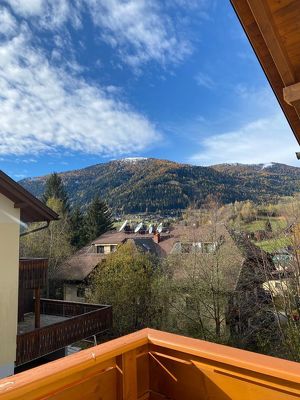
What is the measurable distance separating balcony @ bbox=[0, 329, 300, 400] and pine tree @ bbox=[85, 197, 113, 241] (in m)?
33.7

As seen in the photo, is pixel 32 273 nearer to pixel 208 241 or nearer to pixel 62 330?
pixel 62 330

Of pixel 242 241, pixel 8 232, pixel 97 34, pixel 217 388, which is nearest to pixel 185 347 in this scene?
pixel 217 388

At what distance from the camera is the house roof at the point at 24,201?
31.9ft

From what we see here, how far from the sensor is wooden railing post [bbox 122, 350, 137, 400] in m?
1.68

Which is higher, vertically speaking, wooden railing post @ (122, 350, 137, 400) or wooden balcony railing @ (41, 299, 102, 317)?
wooden railing post @ (122, 350, 137, 400)

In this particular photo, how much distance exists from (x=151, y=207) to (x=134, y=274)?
42955 mm

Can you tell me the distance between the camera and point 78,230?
3456 cm

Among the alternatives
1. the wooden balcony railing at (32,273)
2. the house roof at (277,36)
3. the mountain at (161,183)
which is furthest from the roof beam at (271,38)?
the mountain at (161,183)

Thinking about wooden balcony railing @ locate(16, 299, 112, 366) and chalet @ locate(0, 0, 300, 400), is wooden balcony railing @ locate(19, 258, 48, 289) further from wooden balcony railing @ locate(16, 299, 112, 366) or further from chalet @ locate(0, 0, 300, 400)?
chalet @ locate(0, 0, 300, 400)

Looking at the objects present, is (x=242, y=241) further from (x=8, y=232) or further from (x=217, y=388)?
(x=217, y=388)

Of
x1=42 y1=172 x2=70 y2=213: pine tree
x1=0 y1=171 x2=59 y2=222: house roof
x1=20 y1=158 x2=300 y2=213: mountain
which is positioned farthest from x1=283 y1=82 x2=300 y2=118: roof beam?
x1=42 y1=172 x2=70 y2=213: pine tree

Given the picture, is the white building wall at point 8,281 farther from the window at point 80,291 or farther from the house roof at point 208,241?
the window at point 80,291

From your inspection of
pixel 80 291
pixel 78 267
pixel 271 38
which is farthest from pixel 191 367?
pixel 78 267

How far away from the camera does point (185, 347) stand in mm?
1618
